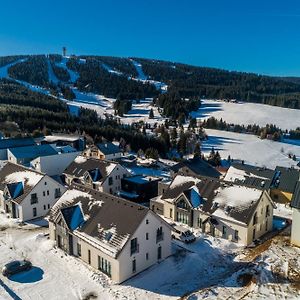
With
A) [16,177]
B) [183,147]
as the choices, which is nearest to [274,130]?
[183,147]

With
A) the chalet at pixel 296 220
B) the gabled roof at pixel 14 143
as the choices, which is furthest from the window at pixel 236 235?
the gabled roof at pixel 14 143

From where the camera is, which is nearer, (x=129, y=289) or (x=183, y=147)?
(x=129, y=289)

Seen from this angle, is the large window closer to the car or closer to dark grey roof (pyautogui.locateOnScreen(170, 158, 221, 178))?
the car

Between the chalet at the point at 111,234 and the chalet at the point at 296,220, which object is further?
the chalet at the point at 296,220

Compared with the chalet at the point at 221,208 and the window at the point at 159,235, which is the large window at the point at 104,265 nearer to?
the window at the point at 159,235

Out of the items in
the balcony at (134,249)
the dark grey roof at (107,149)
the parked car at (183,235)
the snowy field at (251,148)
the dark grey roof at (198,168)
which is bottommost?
the snowy field at (251,148)

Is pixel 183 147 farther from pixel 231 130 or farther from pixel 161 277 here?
pixel 161 277

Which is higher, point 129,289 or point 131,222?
point 131,222
